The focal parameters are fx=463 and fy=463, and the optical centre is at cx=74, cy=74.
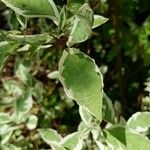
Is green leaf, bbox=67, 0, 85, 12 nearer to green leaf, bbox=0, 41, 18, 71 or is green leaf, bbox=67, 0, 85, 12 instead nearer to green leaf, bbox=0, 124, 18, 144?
green leaf, bbox=0, 41, 18, 71

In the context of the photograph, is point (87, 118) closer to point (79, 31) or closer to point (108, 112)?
point (108, 112)

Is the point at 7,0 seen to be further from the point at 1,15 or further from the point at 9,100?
the point at 1,15

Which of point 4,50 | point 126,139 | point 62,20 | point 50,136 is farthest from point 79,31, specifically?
point 50,136

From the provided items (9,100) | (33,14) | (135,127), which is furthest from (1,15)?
(33,14)

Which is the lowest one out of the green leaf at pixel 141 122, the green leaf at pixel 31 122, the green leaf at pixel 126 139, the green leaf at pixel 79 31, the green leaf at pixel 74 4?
the green leaf at pixel 31 122

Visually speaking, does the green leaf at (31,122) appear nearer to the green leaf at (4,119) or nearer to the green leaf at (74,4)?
the green leaf at (4,119)

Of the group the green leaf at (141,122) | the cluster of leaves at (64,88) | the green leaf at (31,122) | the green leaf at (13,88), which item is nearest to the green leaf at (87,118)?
the cluster of leaves at (64,88)
